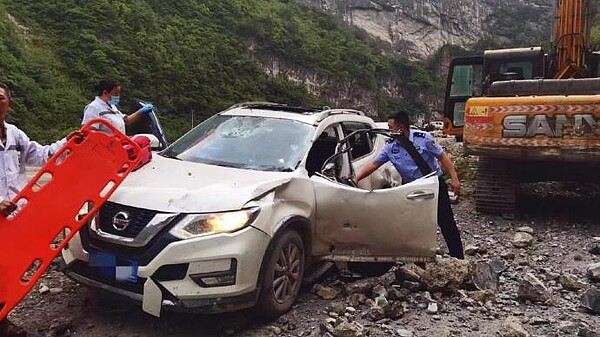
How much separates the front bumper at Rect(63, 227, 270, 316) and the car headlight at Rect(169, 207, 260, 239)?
47mm

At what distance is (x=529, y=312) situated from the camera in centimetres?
433

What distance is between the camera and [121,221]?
3.71 metres

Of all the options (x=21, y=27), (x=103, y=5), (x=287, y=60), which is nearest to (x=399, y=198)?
(x=21, y=27)

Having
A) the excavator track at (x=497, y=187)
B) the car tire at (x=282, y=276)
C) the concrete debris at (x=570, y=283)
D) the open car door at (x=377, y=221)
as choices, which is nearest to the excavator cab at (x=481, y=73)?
the excavator track at (x=497, y=187)

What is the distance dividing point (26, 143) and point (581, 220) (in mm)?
6819

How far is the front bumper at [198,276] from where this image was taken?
11.6ft

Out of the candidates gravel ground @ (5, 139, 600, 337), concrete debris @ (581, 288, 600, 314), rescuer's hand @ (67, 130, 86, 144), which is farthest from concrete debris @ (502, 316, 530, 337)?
rescuer's hand @ (67, 130, 86, 144)

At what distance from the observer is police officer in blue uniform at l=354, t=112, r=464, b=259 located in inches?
209

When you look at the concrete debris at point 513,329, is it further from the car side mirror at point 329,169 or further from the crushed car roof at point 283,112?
the crushed car roof at point 283,112

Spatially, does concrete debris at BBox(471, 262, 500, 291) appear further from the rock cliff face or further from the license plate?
the rock cliff face

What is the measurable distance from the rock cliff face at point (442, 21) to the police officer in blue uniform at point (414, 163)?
214ft

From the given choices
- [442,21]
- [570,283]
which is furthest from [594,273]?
[442,21]

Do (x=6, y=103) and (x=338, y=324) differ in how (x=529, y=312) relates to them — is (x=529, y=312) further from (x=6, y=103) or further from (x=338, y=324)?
(x=6, y=103)

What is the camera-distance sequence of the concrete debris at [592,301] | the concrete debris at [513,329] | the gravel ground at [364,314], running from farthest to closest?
the concrete debris at [592,301] < the gravel ground at [364,314] < the concrete debris at [513,329]
